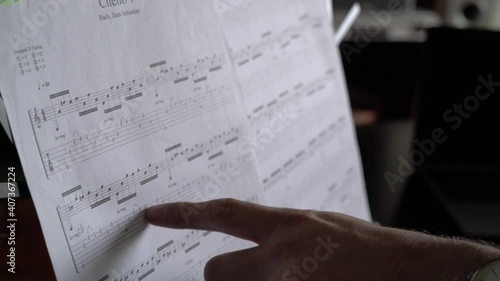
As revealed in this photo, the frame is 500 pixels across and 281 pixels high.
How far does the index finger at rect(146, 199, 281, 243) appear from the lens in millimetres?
589

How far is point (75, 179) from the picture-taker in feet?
1.69

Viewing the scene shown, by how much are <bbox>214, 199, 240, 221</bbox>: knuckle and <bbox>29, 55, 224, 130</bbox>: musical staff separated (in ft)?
0.52

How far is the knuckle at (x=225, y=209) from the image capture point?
590 millimetres

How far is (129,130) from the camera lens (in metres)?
0.57

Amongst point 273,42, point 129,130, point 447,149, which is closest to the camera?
point 129,130

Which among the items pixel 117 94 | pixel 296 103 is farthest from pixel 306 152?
pixel 117 94

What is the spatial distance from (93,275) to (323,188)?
21.3 inches

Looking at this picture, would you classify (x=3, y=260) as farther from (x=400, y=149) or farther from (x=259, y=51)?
(x=400, y=149)

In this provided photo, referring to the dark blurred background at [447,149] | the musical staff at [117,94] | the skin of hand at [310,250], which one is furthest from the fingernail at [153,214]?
the dark blurred background at [447,149]

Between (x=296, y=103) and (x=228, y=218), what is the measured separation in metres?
0.36

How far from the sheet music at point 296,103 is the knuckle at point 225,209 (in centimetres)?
19

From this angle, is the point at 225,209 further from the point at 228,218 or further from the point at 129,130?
the point at 129,130

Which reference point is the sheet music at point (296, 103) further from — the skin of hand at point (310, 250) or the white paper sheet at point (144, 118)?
the skin of hand at point (310, 250)

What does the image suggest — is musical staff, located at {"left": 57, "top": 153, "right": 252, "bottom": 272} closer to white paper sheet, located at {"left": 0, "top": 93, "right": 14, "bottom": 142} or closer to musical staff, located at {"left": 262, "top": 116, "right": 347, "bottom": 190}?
white paper sheet, located at {"left": 0, "top": 93, "right": 14, "bottom": 142}
